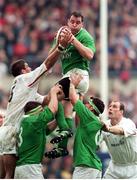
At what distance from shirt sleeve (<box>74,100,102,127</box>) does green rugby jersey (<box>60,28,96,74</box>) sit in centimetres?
59

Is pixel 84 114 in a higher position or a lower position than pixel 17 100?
lower

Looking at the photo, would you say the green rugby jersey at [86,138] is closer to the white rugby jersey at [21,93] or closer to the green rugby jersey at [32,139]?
the green rugby jersey at [32,139]

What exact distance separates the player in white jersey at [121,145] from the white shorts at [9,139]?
4.96 ft

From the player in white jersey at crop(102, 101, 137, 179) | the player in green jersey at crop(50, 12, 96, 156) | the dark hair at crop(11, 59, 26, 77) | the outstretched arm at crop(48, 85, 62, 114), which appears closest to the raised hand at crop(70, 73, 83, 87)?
the player in green jersey at crop(50, 12, 96, 156)

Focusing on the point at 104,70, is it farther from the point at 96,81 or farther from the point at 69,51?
the point at 69,51

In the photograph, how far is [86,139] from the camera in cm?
1666

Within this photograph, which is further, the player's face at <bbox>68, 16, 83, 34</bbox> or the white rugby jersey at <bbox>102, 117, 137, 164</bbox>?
the white rugby jersey at <bbox>102, 117, 137, 164</bbox>

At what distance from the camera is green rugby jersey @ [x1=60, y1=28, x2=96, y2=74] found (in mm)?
16641

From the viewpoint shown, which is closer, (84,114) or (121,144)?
(84,114)

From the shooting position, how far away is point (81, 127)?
16.7 m

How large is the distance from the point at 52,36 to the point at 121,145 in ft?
34.8

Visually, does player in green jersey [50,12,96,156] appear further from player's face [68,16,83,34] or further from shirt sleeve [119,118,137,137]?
shirt sleeve [119,118,137,137]

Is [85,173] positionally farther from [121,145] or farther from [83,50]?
[83,50]

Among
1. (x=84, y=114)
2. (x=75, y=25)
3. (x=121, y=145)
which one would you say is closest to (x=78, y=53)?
(x=75, y=25)
